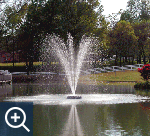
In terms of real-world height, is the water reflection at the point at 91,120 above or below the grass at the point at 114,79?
below

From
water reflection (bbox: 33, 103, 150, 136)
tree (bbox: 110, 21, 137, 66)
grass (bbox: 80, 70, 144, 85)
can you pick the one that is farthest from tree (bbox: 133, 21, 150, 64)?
water reflection (bbox: 33, 103, 150, 136)

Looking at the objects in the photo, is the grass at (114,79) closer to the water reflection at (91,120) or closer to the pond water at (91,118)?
the pond water at (91,118)

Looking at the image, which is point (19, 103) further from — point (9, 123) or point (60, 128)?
point (60, 128)

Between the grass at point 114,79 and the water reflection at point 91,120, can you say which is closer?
the water reflection at point 91,120

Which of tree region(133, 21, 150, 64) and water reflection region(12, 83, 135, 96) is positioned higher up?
tree region(133, 21, 150, 64)

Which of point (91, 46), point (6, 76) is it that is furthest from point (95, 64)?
point (6, 76)

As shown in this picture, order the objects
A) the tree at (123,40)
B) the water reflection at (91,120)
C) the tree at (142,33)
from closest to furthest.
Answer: the water reflection at (91,120) < the tree at (123,40) < the tree at (142,33)

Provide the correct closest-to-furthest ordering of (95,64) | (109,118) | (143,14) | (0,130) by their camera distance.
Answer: (0,130), (109,118), (95,64), (143,14)

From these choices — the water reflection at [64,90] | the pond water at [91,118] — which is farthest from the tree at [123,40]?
the pond water at [91,118]

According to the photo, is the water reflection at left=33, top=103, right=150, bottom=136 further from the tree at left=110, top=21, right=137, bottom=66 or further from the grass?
the tree at left=110, top=21, right=137, bottom=66

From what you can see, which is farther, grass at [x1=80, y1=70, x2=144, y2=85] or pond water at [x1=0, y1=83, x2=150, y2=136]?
grass at [x1=80, y1=70, x2=144, y2=85]

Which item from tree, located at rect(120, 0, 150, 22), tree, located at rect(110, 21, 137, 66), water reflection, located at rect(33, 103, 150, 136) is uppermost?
tree, located at rect(120, 0, 150, 22)

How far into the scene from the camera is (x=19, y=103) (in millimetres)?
16719

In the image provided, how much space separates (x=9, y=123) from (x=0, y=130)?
1050 millimetres
